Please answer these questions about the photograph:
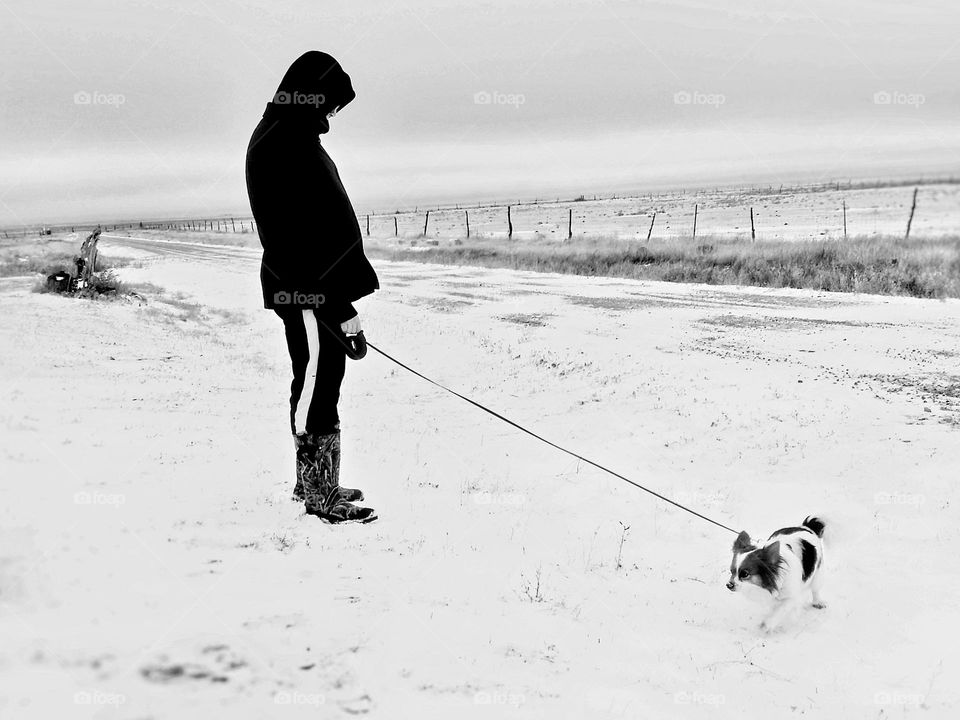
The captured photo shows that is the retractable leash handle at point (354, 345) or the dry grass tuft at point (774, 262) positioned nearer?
the retractable leash handle at point (354, 345)

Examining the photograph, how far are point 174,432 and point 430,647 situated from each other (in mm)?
3621

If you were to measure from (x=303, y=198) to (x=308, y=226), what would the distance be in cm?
16

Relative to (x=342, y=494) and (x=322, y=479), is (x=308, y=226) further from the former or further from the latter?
(x=342, y=494)

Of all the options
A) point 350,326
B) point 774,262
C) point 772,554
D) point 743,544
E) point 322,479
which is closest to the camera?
point 772,554

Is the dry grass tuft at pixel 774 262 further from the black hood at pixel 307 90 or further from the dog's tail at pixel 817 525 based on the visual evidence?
the black hood at pixel 307 90

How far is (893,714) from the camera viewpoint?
3.06 metres

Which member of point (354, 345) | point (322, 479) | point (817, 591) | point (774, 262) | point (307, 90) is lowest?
point (817, 591)

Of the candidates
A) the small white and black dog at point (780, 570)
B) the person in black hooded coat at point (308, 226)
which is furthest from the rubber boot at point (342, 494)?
the small white and black dog at point (780, 570)

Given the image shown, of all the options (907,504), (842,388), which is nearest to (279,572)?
(907,504)

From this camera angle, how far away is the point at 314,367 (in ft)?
13.9

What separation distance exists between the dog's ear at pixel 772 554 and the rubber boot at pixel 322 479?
233cm

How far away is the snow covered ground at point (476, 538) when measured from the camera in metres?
2.81

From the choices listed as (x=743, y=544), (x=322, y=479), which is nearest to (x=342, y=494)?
(x=322, y=479)

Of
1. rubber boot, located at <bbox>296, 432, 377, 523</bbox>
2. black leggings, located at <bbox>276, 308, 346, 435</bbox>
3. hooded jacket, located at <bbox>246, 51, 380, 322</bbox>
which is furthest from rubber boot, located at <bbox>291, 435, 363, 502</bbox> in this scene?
hooded jacket, located at <bbox>246, 51, 380, 322</bbox>
